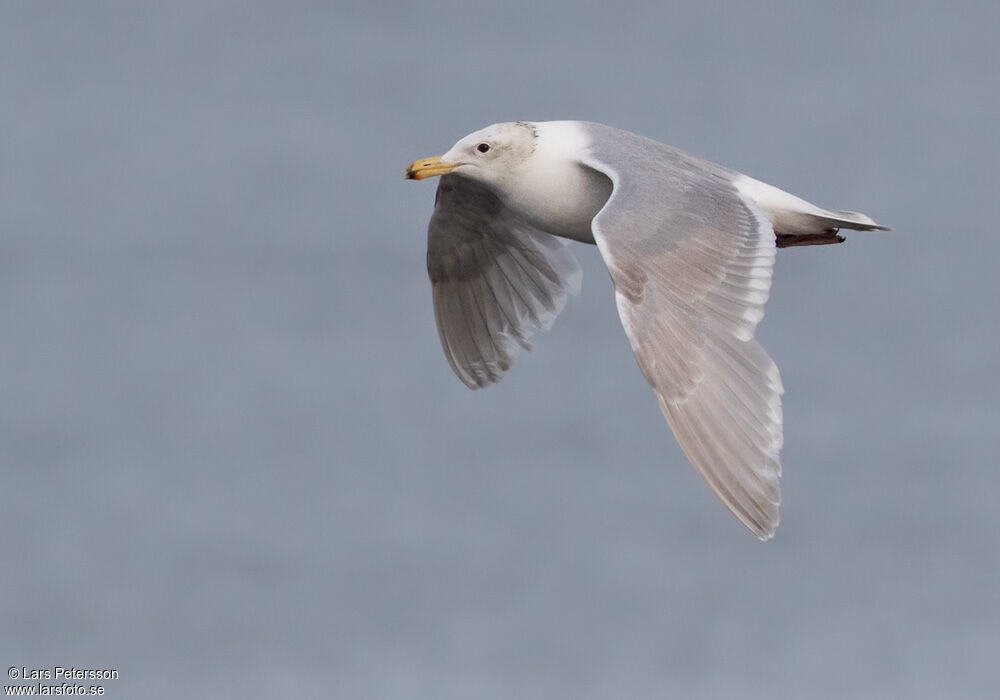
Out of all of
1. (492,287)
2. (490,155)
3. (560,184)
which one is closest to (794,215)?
(560,184)

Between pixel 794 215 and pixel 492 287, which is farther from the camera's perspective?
pixel 492 287

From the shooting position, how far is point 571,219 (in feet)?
39.9

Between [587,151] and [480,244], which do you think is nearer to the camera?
[587,151]

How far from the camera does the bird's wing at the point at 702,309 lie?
1027cm

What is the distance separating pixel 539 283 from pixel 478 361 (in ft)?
2.18

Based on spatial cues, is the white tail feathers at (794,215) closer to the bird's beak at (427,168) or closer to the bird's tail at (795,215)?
the bird's tail at (795,215)

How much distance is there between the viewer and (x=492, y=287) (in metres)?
13.9

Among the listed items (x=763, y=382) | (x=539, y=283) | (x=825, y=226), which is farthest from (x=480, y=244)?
(x=763, y=382)

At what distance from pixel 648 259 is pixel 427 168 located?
1.79m

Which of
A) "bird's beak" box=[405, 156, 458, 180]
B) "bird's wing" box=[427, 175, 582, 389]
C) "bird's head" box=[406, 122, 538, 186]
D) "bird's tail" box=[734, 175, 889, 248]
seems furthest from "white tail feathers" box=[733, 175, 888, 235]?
"bird's wing" box=[427, 175, 582, 389]

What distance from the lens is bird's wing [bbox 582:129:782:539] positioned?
10266mm

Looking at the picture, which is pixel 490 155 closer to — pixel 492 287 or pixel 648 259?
pixel 648 259

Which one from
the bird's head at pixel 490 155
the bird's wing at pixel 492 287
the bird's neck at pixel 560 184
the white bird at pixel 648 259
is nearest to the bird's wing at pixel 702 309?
the white bird at pixel 648 259

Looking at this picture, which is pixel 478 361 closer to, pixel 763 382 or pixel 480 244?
pixel 480 244
